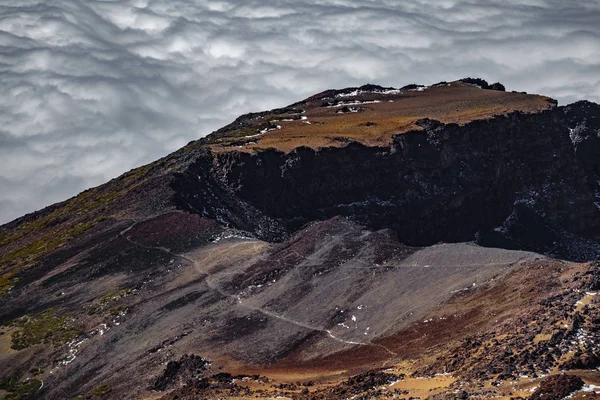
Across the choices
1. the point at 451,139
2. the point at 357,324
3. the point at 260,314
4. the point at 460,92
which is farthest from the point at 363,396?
the point at 460,92

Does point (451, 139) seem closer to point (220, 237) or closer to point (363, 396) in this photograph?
point (220, 237)

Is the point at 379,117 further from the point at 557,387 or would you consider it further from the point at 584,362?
the point at 557,387

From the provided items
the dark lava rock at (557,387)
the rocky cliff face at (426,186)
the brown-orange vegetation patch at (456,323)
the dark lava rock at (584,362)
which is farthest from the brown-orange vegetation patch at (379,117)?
the dark lava rock at (557,387)

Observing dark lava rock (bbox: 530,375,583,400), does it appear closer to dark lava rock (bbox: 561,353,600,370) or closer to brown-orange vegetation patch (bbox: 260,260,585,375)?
dark lava rock (bbox: 561,353,600,370)

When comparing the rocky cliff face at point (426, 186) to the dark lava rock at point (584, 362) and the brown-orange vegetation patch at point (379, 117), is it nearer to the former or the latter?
the brown-orange vegetation patch at point (379, 117)

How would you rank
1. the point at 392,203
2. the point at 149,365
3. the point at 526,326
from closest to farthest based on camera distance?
1. the point at 526,326
2. the point at 149,365
3. the point at 392,203
